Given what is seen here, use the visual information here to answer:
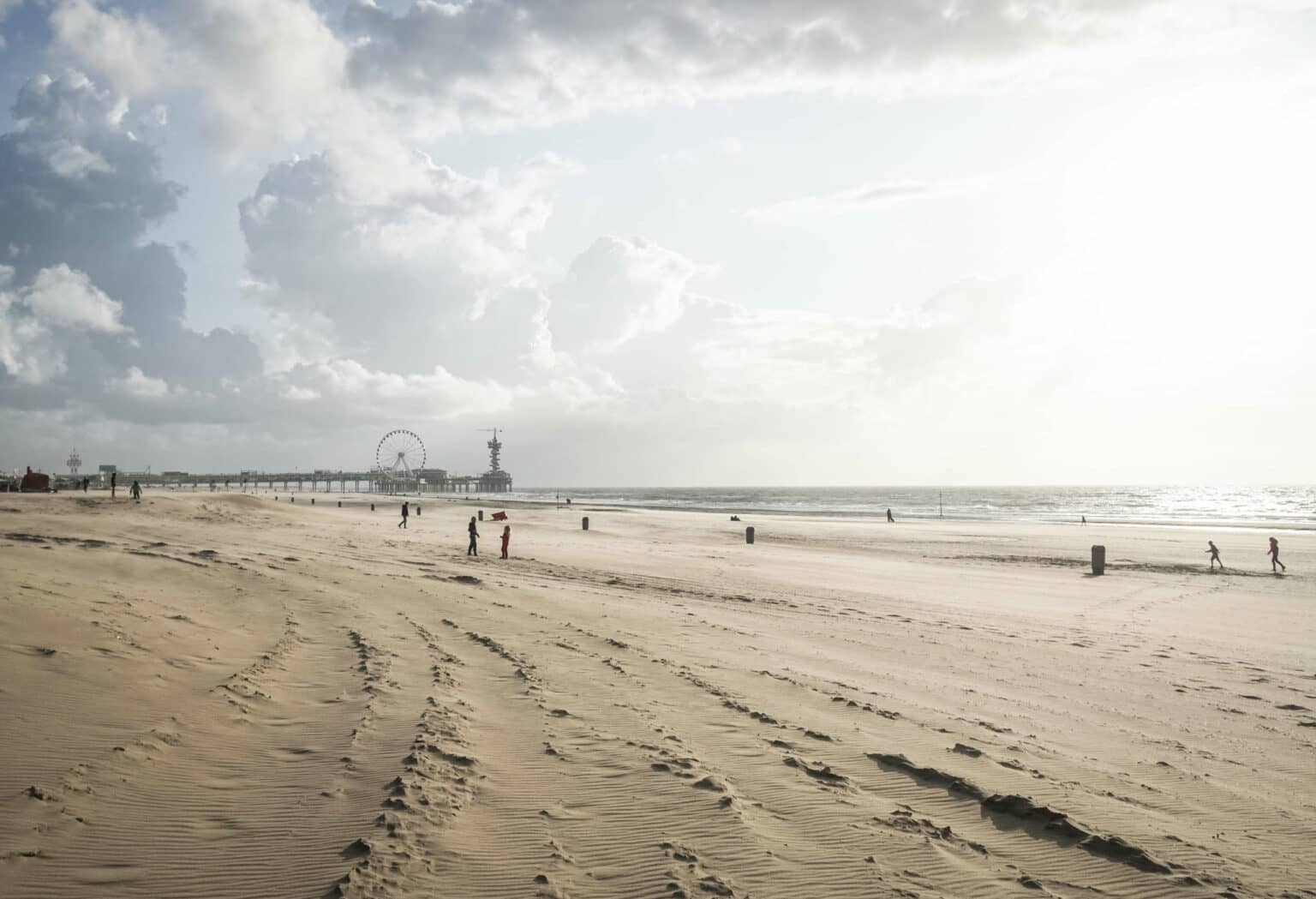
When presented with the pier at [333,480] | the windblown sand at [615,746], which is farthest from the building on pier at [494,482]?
the windblown sand at [615,746]

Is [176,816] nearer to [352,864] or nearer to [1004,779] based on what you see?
[352,864]

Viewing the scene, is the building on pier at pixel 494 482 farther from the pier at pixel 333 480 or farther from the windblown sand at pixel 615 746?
the windblown sand at pixel 615 746

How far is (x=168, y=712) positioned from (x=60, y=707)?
2.76 ft

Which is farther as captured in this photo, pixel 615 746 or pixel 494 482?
pixel 494 482

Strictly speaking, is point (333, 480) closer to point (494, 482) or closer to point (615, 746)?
point (494, 482)

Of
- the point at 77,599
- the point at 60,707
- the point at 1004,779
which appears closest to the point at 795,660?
the point at 1004,779

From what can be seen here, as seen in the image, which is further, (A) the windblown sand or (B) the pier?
(B) the pier

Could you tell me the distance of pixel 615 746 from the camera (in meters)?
6.60

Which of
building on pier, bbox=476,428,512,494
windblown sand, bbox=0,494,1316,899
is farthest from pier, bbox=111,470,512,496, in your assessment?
windblown sand, bbox=0,494,1316,899

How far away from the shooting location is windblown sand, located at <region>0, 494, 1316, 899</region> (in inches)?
175

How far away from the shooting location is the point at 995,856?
4840 mm

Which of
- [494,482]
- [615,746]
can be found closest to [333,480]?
[494,482]

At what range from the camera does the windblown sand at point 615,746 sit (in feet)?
14.6

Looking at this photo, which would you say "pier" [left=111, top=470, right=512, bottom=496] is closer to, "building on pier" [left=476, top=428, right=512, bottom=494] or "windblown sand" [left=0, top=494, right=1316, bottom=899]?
"building on pier" [left=476, top=428, right=512, bottom=494]
